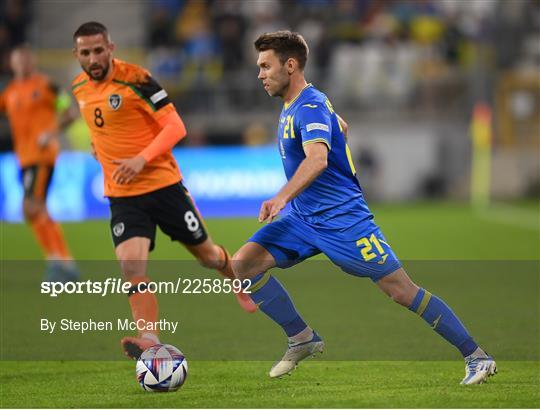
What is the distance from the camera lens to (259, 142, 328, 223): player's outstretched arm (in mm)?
6473

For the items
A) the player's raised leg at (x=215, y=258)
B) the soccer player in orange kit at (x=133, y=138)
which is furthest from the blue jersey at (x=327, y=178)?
the player's raised leg at (x=215, y=258)

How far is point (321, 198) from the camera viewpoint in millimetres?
7230

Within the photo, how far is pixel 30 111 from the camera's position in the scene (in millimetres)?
13750

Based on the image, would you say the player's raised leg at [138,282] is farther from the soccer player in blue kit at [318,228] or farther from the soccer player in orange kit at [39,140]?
the soccer player in orange kit at [39,140]

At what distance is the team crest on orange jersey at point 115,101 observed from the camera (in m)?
8.48

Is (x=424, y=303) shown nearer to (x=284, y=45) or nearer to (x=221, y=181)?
(x=284, y=45)

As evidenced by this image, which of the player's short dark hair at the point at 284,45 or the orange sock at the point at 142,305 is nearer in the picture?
the player's short dark hair at the point at 284,45

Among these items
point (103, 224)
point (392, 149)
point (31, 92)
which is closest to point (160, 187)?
point (31, 92)

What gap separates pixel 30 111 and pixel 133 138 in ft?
18.0

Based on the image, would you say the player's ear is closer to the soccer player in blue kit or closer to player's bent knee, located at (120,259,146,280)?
the soccer player in blue kit

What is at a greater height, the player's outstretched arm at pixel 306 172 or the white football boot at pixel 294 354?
the player's outstretched arm at pixel 306 172
